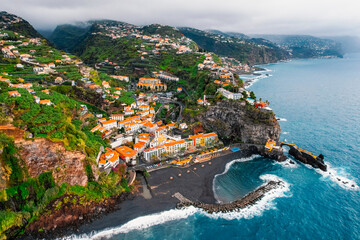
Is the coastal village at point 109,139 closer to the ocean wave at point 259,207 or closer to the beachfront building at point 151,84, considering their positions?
the beachfront building at point 151,84

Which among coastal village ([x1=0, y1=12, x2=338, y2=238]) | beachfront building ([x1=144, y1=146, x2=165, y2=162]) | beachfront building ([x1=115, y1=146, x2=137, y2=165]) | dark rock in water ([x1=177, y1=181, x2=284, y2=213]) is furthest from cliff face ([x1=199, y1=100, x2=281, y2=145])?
beachfront building ([x1=115, y1=146, x2=137, y2=165])

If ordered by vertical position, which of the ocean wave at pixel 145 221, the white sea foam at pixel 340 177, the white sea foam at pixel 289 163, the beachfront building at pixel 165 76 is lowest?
the ocean wave at pixel 145 221

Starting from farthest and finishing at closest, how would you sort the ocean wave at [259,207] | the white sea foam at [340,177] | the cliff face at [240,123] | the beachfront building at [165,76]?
the beachfront building at [165,76], the cliff face at [240,123], the white sea foam at [340,177], the ocean wave at [259,207]

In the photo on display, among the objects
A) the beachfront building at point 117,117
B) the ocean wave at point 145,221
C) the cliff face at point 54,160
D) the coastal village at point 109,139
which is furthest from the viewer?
the beachfront building at point 117,117

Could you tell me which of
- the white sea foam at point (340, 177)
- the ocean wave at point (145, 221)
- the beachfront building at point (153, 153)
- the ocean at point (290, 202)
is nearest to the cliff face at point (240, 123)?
the ocean at point (290, 202)

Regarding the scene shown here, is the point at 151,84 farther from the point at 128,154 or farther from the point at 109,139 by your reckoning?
the point at 128,154

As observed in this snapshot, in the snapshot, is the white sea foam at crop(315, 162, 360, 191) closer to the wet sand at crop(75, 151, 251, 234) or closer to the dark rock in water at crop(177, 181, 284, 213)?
the dark rock in water at crop(177, 181, 284, 213)

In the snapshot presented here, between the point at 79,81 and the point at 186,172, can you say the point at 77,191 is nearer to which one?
the point at 186,172
